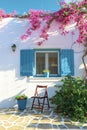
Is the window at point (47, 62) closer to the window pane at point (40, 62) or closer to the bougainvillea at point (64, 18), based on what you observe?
the window pane at point (40, 62)

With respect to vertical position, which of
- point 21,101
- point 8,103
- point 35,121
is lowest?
point 35,121

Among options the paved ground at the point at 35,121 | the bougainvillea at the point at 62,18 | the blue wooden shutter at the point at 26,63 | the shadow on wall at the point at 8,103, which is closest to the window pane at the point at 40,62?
the blue wooden shutter at the point at 26,63

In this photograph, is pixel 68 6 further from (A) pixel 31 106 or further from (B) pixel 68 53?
(A) pixel 31 106

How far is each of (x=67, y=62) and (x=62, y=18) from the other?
1920mm

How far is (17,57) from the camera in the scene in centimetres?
970

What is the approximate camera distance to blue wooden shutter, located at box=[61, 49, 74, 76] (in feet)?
31.9

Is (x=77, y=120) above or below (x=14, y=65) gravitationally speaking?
below

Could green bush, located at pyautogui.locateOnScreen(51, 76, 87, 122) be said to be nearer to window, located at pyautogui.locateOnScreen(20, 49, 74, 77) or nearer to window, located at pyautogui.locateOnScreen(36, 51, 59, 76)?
window, located at pyautogui.locateOnScreen(20, 49, 74, 77)

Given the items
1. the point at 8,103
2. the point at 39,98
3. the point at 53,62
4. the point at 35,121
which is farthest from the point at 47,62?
the point at 35,121

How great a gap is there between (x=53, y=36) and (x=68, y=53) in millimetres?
995

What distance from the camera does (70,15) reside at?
9562 millimetres

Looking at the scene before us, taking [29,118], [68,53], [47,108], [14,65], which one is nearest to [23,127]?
[29,118]

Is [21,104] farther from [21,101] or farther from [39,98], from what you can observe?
[39,98]

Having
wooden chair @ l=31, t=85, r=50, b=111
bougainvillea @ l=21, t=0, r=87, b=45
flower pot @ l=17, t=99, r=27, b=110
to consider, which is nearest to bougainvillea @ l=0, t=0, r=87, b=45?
bougainvillea @ l=21, t=0, r=87, b=45
